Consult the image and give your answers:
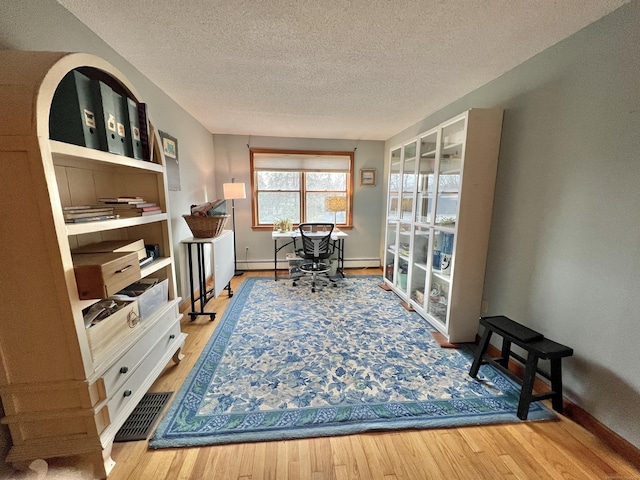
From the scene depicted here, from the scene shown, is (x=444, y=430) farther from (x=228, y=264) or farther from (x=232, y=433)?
(x=228, y=264)

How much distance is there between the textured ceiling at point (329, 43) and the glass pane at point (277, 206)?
5.88ft

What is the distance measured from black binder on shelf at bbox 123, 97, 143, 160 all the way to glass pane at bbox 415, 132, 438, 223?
2.42 metres

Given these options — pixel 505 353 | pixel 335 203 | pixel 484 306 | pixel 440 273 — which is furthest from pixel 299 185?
pixel 505 353

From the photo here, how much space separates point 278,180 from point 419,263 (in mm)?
2633

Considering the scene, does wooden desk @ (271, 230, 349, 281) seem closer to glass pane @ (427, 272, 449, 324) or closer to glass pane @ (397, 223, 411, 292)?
glass pane @ (397, 223, 411, 292)

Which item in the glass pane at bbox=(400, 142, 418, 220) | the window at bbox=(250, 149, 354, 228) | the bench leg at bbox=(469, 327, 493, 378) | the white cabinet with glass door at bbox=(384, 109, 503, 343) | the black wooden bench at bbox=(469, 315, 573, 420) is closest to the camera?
the black wooden bench at bbox=(469, 315, 573, 420)

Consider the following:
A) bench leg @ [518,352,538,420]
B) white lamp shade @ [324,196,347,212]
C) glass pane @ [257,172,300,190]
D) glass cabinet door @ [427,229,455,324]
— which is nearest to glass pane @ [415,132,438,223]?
glass cabinet door @ [427,229,455,324]

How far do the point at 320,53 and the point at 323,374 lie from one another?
2.24m

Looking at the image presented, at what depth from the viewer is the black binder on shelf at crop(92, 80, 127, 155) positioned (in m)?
1.17

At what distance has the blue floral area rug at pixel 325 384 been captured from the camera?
139 cm

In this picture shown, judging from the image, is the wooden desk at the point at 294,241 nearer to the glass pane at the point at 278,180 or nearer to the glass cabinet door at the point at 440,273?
the glass pane at the point at 278,180

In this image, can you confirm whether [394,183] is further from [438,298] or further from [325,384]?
[325,384]

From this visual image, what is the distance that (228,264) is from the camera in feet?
10.4

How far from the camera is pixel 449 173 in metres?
2.22
